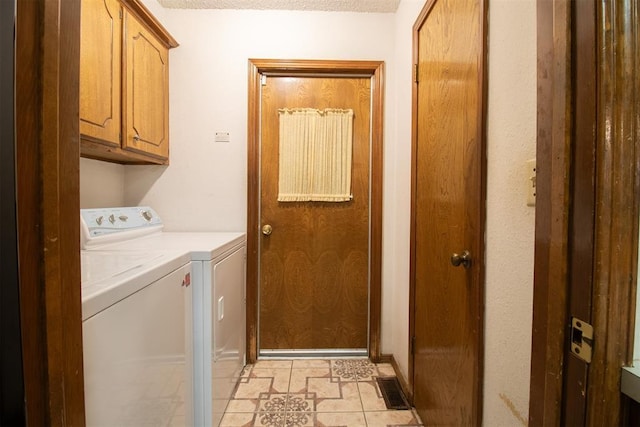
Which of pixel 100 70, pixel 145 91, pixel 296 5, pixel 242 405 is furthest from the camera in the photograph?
pixel 296 5

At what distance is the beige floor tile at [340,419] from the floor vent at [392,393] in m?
0.20

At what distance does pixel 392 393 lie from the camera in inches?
66.6

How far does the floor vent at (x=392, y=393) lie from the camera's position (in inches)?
62.9

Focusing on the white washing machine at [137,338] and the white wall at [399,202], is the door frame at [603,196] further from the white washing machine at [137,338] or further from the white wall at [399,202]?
the white wall at [399,202]

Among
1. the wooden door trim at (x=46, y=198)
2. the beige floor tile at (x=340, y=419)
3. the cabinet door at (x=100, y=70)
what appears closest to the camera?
the wooden door trim at (x=46, y=198)

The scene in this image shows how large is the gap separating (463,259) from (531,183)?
0.39 metres

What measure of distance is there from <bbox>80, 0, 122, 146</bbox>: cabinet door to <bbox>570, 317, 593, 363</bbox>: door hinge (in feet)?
5.67

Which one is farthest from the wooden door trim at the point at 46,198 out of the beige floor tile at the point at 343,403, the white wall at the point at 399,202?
the white wall at the point at 399,202

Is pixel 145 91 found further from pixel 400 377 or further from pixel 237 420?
pixel 400 377

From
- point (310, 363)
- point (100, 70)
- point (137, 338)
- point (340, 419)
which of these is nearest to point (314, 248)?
point (310, 363)

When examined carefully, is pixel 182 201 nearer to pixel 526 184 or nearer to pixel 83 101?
pixel 83 101

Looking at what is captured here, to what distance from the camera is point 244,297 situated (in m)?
1.94

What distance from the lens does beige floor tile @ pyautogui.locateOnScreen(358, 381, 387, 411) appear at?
1.58 m

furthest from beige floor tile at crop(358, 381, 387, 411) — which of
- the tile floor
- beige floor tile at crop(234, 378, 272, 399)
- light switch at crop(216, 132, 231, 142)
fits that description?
light switch at crop(216, 132, 231, 142)
